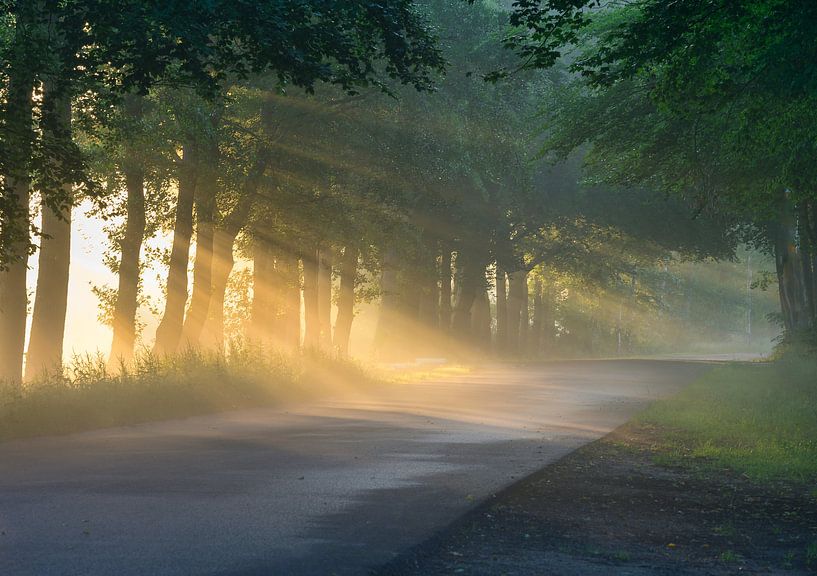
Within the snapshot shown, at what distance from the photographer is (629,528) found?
8883mm

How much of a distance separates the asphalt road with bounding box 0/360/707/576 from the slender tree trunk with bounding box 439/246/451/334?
33947 millimetres

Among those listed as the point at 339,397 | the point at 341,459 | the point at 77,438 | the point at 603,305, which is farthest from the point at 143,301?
the point at 603,305

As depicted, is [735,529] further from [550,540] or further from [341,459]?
[341,459]

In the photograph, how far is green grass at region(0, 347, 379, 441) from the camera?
14844 mm

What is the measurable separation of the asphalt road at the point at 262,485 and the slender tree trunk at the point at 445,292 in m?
33.9

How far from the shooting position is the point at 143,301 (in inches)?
1362

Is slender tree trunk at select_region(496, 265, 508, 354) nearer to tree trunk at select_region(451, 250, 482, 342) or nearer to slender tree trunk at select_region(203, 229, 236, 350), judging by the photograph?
tree trunk at select_region(451, 250, 482, 342)

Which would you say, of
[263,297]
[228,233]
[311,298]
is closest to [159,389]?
[228,233]

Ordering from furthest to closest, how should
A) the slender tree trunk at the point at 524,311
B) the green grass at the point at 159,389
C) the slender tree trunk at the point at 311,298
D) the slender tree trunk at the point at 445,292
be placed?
the slender tree trunk at the point at 524,311 < the slender tree trunk at the point at 445,292 < the slender tree trunk at the point at 311,298 < the green grass at the point at 159,389

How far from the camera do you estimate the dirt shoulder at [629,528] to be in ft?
24.5

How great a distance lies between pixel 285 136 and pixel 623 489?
17.6 m

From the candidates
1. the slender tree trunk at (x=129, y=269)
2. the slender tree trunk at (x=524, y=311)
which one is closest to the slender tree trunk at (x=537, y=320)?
the slender tree trunk at (x=524, y=311)

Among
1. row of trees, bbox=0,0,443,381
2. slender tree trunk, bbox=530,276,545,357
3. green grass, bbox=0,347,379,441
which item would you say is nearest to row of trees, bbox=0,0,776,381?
row of trees, bbox=0,0,443,381

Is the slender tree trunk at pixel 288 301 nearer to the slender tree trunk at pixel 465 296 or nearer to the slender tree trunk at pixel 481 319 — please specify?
the slender tree trunk at pixel 465 296
